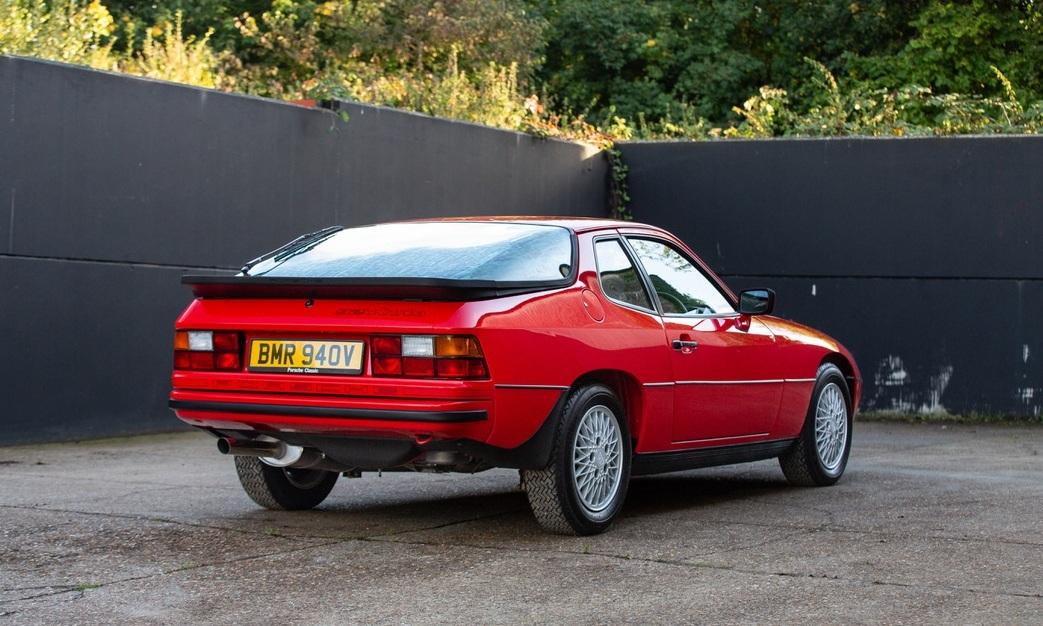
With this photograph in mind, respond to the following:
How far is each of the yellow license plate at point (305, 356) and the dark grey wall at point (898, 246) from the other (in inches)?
365

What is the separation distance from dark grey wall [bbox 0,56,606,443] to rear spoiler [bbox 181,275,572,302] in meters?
4.22

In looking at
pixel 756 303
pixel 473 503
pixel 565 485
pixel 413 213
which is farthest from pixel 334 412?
pixel 413 213

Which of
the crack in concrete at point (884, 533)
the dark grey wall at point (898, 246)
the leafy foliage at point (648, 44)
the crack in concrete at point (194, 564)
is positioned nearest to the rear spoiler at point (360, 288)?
the crack in concrete at point (194, 564)

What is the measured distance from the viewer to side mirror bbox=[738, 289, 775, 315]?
25.7 feet

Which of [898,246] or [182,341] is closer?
[182,341]

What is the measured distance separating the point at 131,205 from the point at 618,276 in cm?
541

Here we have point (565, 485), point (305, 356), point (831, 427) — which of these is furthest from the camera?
point (831, 427)

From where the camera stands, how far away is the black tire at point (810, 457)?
8.41 metres

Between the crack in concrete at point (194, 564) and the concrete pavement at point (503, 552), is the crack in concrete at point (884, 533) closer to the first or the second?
the concrete pavement at point (503, 552)

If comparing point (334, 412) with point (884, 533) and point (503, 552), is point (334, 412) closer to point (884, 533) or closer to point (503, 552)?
point (503, 552)

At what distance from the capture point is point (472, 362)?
6.01 meters

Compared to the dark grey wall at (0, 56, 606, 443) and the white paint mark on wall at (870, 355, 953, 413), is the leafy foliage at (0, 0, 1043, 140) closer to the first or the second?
the dark grey wall at (0, 56, 606, 443)


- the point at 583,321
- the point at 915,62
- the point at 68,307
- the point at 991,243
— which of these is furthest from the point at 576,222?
the point at 915,62

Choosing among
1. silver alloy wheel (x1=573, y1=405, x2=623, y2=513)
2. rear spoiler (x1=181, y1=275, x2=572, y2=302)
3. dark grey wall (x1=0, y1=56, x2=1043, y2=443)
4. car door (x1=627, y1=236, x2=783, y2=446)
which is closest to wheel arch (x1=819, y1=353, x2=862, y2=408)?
car door (x1=627, y1=236, x2=783, y2=446)
